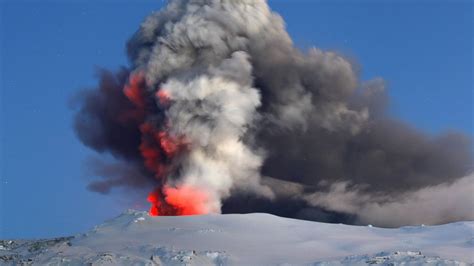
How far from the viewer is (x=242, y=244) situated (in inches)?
1411

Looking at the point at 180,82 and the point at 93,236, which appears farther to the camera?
the point at 180,82

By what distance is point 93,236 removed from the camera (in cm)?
3969

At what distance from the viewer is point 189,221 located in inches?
1634

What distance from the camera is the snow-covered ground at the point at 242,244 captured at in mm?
32375

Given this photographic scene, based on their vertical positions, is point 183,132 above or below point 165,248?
above

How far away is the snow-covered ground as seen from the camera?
32375mm

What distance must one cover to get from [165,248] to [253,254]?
4669 millimetres

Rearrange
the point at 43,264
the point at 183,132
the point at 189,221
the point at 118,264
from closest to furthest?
1. the point at 118,264
2. the point at 43,264
3. the point at 189,221
4. the point at 183,132

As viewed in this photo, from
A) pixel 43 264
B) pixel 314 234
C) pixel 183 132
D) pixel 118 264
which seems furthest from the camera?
pixel 183 132

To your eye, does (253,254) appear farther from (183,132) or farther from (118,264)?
(183,132)

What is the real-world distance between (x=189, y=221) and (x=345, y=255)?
1205 centimetres

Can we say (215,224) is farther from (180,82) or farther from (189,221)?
(180,82)

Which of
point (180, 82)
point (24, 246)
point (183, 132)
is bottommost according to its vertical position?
point (24, 246)

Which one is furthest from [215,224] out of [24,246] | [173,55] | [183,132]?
[173,55]
